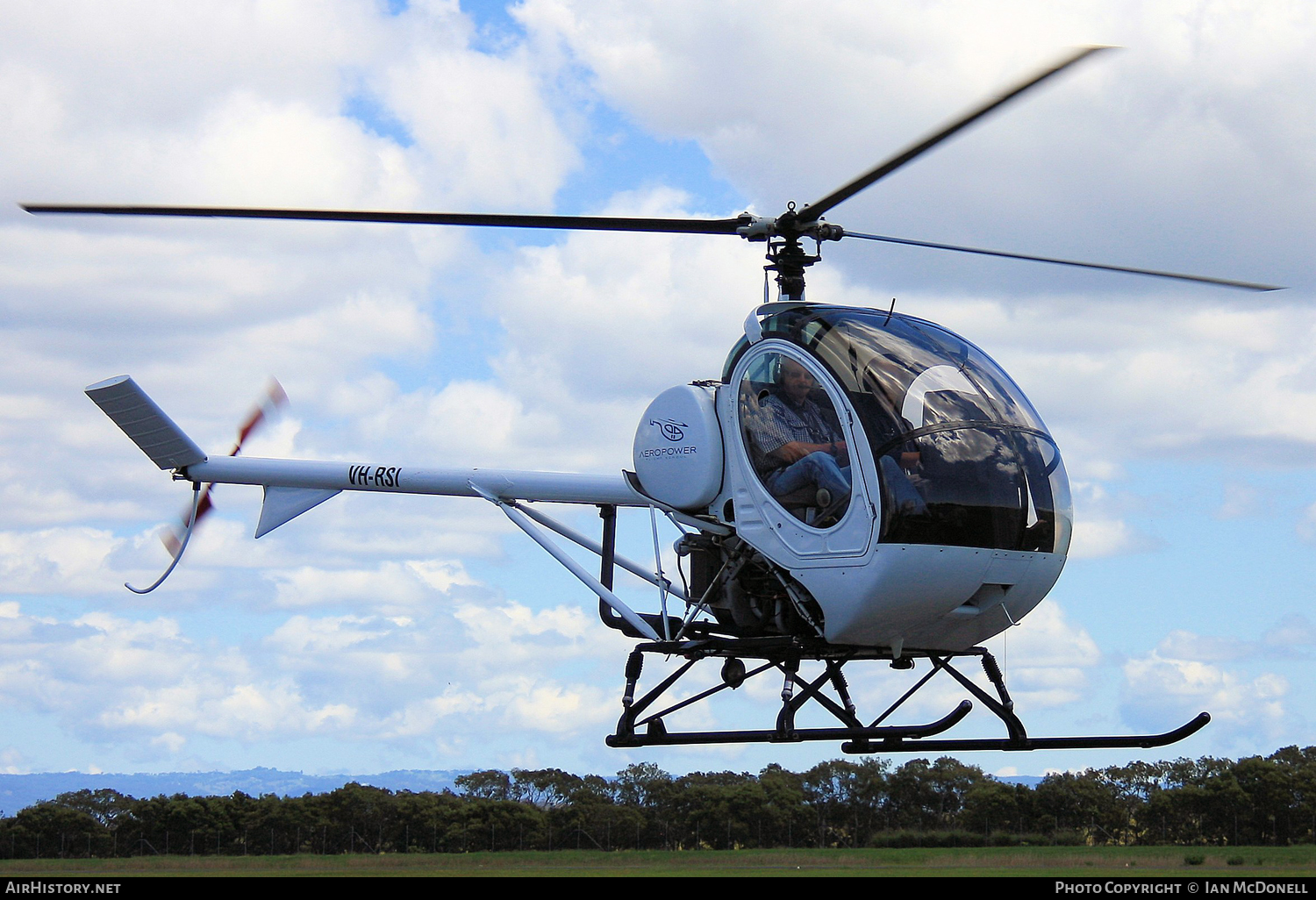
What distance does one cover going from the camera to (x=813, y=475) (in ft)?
41.2

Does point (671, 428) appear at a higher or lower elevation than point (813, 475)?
higher

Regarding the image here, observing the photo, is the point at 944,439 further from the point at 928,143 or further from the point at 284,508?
the point at 284,508

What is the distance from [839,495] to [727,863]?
47790 millimetres

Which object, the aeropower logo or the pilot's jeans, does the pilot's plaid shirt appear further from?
the aeropower logo

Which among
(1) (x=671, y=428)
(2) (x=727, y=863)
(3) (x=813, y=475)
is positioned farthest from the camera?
(2) (x=727, y=863)

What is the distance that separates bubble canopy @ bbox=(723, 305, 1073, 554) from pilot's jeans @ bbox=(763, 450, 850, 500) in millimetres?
483

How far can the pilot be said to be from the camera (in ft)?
40.4

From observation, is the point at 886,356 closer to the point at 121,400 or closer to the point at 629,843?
the point at 121,400

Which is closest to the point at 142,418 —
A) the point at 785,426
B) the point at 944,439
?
the point at 785,426

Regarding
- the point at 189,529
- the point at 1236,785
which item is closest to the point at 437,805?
the point at 1236,785

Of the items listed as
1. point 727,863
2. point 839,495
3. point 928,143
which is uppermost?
point 928,143

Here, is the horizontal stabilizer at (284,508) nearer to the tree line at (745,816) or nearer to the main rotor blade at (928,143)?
the main rotor blade at (928,143)

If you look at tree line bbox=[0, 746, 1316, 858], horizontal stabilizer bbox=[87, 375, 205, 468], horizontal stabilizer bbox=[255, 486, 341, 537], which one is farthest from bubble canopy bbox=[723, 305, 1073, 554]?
tree line bbox=[0, 746, 1316, 858]

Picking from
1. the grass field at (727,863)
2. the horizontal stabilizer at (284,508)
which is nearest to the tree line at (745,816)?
the grass field at (727,863)
